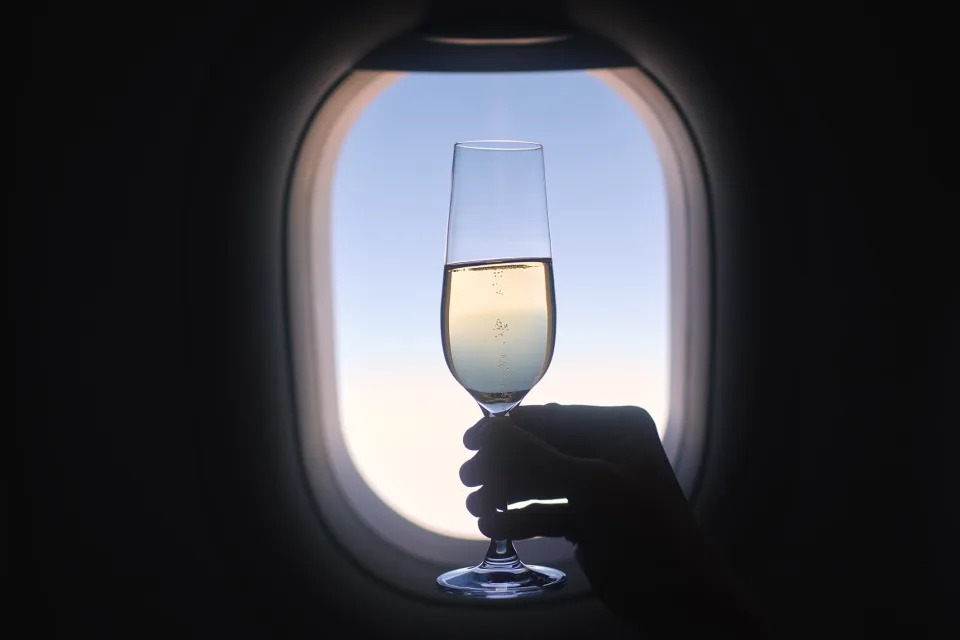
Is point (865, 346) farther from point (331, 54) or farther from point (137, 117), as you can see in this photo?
point (137, 117)

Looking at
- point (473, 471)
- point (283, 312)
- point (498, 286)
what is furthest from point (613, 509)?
point (283, 312)

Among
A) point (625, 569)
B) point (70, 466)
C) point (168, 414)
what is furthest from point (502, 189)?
point (70, 466)

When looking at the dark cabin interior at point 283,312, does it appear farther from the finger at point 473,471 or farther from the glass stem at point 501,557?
the finger at point 473,471

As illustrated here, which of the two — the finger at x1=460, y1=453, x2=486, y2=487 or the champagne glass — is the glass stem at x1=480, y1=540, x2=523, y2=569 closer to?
the champagne glass

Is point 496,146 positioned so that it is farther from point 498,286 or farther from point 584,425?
point 584,425

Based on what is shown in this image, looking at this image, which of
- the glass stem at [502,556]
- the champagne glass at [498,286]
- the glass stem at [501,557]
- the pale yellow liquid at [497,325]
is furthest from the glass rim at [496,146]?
the glass stem at [501,557]

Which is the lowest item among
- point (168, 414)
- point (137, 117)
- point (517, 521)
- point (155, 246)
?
point (517, 521)

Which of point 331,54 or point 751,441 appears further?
point 751,441

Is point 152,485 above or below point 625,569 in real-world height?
above
